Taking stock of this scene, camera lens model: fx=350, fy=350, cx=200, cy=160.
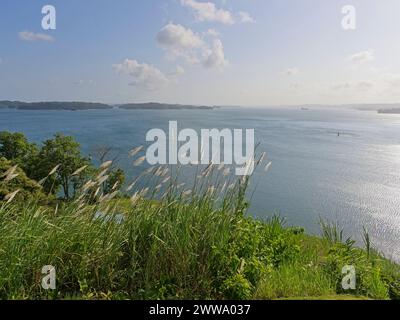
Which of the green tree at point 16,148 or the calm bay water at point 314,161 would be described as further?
the calm bay water at point 314,161

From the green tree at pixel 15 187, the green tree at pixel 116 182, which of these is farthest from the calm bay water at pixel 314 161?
the green tree at pixel 116 182

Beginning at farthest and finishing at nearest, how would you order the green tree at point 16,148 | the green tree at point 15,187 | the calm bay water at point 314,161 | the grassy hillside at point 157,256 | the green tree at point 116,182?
the calm bay water at point 314,161 < the green tree at point 16,148 < the green tree at point 116,182 < the green tree at point 15,187 < the grassy hillside at point 157,256

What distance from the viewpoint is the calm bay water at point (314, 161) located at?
71.2 ft

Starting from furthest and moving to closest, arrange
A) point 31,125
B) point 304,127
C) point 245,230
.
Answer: point 304,127 < point 31,125 < point 245,230

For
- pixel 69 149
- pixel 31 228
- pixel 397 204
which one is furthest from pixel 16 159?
pixel 397 204

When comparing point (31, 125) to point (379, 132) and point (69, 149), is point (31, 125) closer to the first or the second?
point (69, 149)

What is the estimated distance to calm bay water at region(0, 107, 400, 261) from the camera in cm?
2169

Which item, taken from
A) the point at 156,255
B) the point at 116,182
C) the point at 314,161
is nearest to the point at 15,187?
the point at 116,182

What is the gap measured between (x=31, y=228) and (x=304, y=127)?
56.0 metres

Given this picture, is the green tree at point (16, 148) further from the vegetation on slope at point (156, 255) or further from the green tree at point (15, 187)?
the vegetation on slope at point (156, 255)

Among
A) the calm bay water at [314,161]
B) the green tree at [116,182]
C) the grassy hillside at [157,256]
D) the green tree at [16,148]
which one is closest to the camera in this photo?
the grassy hillside at [157,256]

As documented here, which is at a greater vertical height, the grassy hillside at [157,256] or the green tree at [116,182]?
the green tree at [116,182]

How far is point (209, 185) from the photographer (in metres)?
3.65

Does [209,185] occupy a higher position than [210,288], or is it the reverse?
[209,185]
